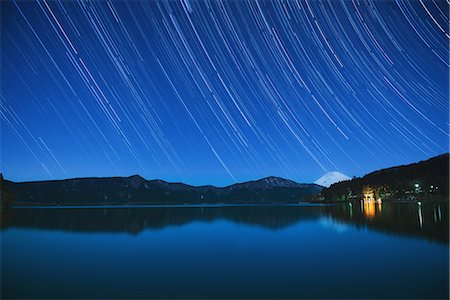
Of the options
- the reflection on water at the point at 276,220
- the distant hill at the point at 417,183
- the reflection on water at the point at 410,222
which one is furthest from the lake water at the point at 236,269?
the distant hill at the point at 417,183

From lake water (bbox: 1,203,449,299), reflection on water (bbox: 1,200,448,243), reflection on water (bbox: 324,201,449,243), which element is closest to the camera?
lake water (bbox: 1,203,449,299)

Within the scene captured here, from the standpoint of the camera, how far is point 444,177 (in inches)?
4796

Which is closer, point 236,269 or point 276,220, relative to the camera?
point 236,269

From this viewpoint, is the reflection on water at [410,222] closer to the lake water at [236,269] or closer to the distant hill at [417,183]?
the lake water at [236,269]

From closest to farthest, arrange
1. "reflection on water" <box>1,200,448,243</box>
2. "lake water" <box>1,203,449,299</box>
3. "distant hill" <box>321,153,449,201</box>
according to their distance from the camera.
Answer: "lake water" <box>1,203,449,299</box> < "reflection on water" <box>1,200,448,243</box> < "distant hill" <box>321,153,449,201</box>

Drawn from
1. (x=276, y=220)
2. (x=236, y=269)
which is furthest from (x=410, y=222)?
(x=236, y=269)

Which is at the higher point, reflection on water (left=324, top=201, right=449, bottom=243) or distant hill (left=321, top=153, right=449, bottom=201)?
distant hill (left=321, top=153, right=449, bottom=201)

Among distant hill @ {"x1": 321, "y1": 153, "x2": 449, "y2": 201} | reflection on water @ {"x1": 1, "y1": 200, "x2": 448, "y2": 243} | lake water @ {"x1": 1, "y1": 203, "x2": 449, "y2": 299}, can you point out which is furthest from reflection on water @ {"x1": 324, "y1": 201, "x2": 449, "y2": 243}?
distant hill @ {"x1": 321, "y1": 153, "x2": 449, "y2": 201}

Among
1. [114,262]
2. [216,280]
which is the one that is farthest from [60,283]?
[216,280]

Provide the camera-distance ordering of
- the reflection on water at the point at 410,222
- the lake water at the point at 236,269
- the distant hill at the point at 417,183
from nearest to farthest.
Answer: the lake water at the point at 236,269 < the reflection on water at the point at 410,222 < the distant hill at the point at 417,183

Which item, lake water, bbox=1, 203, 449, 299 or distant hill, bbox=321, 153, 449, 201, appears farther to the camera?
distant hill, bbox=321, 153, 449, 201

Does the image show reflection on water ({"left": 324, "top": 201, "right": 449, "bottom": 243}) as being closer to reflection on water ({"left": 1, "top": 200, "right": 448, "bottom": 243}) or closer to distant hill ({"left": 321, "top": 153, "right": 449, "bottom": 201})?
reflection on water ({"left": 1, "top": 200, "right": 448, "bottom": 243})

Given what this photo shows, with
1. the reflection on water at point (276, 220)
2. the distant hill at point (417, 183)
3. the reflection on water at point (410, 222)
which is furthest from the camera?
the distant hill at point (417, 183)

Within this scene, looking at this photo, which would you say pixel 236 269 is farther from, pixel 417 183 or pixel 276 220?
pixel 417 183
